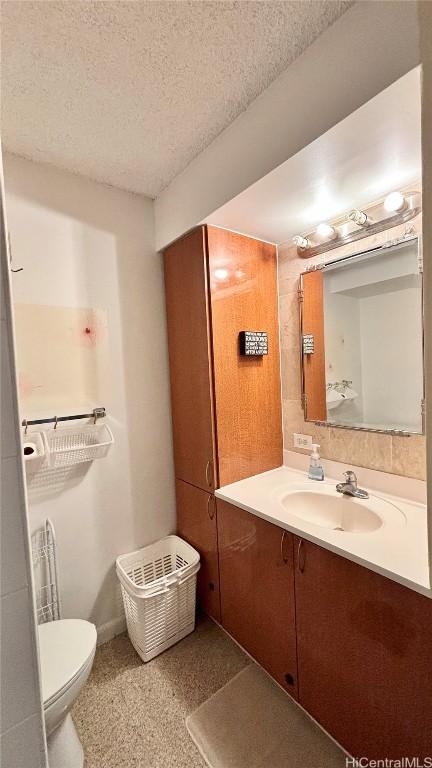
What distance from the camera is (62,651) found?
1.16 metres

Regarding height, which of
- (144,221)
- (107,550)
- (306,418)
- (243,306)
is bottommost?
(107,550)

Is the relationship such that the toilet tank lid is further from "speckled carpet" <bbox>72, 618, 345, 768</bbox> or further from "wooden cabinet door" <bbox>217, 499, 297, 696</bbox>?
"wooden cabinet door" <bbox>217, 499, 297, 696</bbox>

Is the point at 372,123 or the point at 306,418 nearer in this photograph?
the point at 372,123

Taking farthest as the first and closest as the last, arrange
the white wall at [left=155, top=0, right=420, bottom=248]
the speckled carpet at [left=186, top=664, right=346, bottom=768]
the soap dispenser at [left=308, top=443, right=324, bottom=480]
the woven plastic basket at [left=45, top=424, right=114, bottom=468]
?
the soap dispenser at [left=308, top=443, right=324, bottom=480]
the woven plastic basket at [left=45, top=424, right=114, bottom=468]
the speckled carpet at [left=186, top=664, right=346, bottom=768]
the white wall at [left=155, top=0, right=420, bottom=248]

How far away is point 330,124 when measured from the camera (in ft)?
3.09

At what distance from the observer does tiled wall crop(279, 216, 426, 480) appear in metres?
1.33

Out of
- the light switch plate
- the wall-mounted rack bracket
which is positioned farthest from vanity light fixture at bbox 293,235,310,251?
the wall-mounted rack bracket

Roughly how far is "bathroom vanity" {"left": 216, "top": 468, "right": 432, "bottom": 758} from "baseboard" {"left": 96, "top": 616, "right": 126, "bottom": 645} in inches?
27.3

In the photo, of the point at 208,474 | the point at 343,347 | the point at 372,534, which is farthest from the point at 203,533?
the point at 343,347

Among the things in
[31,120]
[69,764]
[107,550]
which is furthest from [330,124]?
[69,764]

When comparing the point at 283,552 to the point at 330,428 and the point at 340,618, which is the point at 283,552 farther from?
the point at 330,428

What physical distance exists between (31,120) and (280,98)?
0.99 meters

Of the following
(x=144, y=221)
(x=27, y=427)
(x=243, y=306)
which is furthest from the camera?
(x=144, y=221)

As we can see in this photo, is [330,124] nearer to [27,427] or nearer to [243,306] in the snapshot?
[243,306]
